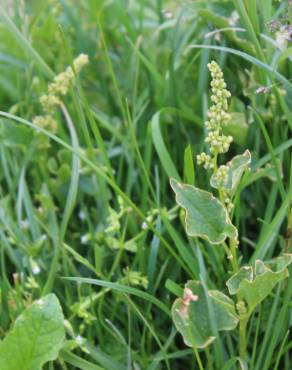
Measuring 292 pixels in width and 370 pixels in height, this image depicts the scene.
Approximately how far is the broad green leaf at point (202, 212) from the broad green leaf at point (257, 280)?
0.07 m

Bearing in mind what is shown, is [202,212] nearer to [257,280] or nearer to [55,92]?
[257,280]

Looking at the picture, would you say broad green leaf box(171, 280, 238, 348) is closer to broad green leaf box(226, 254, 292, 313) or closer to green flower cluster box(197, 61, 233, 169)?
broad green leaf box(226, 254, 292, 313)

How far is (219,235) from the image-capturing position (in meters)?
1.10

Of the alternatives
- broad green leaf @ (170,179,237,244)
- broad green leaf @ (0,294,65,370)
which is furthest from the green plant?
broad green leaf @ (0,294,65,370)

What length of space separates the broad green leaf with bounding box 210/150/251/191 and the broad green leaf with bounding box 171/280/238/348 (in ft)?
0.55

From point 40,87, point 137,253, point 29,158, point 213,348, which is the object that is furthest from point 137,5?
point 213,348

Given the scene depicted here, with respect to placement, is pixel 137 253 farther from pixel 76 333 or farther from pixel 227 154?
pixel 227 154

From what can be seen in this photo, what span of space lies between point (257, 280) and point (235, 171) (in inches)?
6.8

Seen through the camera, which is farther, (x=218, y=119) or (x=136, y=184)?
(x=136, y=184)

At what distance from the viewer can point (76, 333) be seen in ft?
4.33

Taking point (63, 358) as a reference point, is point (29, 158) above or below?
above

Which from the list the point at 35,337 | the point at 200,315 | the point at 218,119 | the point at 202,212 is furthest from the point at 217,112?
the point at 35,337

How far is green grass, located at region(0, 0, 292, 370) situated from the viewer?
1.24 metres

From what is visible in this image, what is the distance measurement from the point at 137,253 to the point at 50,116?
0.41 metres
